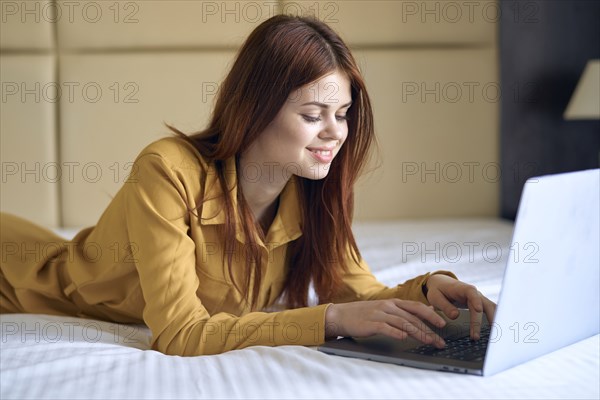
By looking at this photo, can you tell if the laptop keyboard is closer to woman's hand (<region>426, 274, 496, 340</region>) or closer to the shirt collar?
woman's hand (<region>426, 274, 496, 340</region>)

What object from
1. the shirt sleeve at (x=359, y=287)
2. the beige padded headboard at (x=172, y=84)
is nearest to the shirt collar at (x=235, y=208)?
the shirt sleeve at (x=359, y=287)

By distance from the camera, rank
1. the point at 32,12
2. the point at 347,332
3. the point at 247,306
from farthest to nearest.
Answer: the point at 32,12
the point at 247,306
the point at 347,332

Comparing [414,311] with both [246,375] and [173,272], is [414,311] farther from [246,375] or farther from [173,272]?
[173,272]

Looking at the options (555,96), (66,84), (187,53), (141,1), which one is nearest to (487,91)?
(555,96)

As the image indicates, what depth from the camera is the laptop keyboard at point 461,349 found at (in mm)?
1067

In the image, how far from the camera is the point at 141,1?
8.83ft

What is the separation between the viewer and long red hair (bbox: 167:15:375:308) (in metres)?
1.35

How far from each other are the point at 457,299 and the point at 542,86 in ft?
5.58

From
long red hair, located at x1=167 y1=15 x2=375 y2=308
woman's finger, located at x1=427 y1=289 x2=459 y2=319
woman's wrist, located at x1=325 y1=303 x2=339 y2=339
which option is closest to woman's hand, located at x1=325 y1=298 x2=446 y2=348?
woman's wrist, located at x1=325 y1=303 x2=339 y2=339

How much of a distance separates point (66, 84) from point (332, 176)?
150 centimetres

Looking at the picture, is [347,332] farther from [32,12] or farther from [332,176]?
[32,12]

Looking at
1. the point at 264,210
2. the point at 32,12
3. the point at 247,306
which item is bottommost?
the point at 247,306

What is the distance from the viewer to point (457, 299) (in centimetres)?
127

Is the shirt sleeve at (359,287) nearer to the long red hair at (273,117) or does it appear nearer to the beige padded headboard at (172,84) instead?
the long red hair at (273,117)
